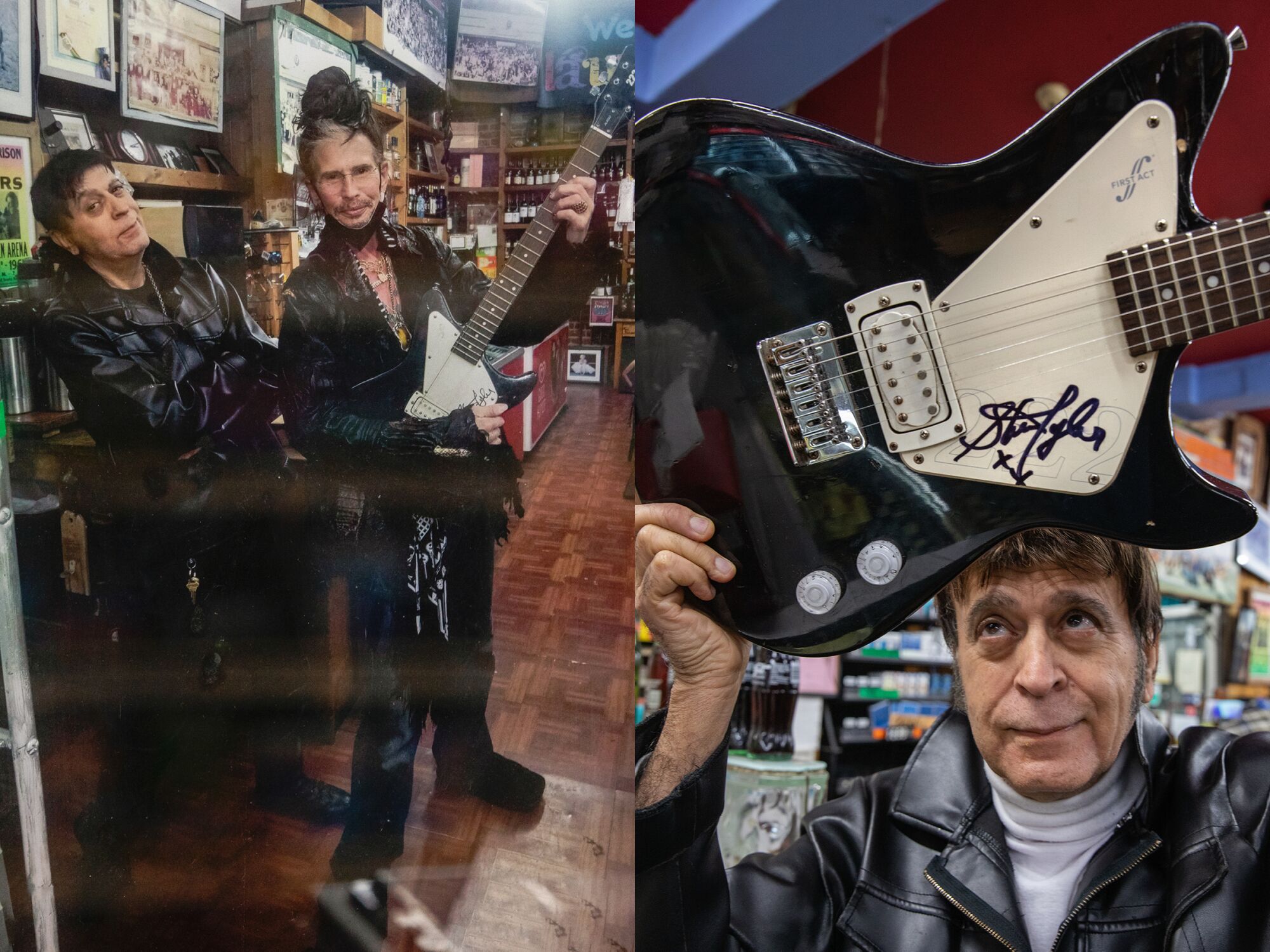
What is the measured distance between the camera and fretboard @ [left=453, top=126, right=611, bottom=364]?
0.92m

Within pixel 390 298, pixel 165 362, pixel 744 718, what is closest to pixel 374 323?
pixel 390 298

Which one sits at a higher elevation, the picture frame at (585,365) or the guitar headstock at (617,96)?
the guitar headstock at (617,96)

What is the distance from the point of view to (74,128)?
89cm

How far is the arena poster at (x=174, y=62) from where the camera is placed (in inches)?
34.9

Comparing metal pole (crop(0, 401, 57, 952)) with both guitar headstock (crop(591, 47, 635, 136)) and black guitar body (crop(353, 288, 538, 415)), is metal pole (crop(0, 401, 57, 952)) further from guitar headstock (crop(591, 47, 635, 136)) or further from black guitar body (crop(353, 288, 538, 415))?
guitar headstock (crop(591, 47, 635, 136))

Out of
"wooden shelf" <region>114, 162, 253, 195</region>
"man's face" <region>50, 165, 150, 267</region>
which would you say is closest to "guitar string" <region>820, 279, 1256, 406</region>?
"wooden shelf" <region>114, 162, 253, 195</region>

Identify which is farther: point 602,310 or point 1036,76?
point 1036,76

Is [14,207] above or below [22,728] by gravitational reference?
above

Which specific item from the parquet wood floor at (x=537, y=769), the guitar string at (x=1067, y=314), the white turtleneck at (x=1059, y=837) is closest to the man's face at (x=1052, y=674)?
the white turtleneck at (x=1059, y=837)

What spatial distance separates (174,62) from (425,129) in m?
0.30

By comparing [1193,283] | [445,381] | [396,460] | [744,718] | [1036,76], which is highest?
[1036,76]

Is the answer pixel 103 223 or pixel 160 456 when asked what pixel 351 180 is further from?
pixel 160 456

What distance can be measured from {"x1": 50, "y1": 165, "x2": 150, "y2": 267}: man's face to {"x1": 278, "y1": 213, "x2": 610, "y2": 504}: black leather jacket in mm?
194

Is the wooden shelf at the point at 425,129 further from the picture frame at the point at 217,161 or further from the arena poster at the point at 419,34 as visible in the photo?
the picture frame at the point at 217,161
